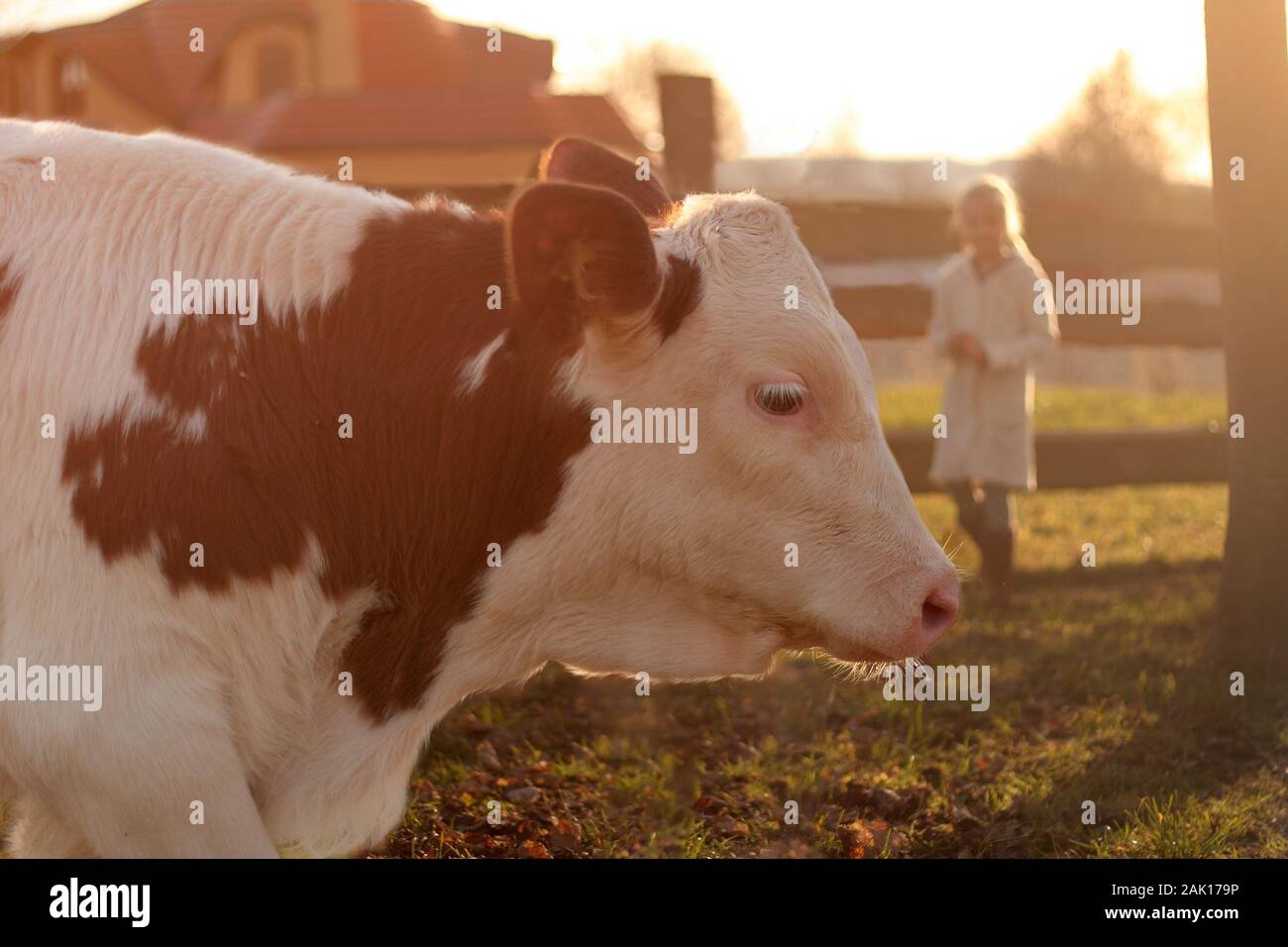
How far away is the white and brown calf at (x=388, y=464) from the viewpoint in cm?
257

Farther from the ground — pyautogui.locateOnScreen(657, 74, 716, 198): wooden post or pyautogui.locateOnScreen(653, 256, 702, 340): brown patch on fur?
pyautogui.locateOnScreen(657, 74, 716, 198): wooden post

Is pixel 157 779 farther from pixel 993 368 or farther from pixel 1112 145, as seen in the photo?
pixel 1112 145

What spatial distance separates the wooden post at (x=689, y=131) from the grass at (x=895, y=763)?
266 cm

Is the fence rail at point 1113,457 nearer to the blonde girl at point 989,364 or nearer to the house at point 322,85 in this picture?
the blonde girl at point 989,364

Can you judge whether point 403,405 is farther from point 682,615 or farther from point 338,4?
point 338,4

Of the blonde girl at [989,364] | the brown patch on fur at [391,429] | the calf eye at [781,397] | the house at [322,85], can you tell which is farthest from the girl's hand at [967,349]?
the house at [322,85]

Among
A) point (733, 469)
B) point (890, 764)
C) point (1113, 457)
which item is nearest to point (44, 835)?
point (733, 469)

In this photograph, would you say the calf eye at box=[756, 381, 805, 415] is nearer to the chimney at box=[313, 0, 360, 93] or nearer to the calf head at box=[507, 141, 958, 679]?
the calf head at box=[507, 141, 958, 679]

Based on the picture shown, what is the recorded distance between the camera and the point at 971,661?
5898 millimetres

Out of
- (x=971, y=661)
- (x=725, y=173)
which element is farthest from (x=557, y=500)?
(x=725, y=173)

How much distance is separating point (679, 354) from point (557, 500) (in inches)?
15.0

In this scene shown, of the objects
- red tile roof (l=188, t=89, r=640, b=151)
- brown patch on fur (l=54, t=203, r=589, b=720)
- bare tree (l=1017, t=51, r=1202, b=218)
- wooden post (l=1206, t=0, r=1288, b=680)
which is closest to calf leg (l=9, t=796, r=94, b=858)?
brown patch on fur (l=54, t=203, r=589, b=720)

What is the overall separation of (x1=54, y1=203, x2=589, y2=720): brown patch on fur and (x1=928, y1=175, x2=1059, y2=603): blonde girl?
4.68m

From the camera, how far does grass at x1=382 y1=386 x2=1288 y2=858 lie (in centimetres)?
404
